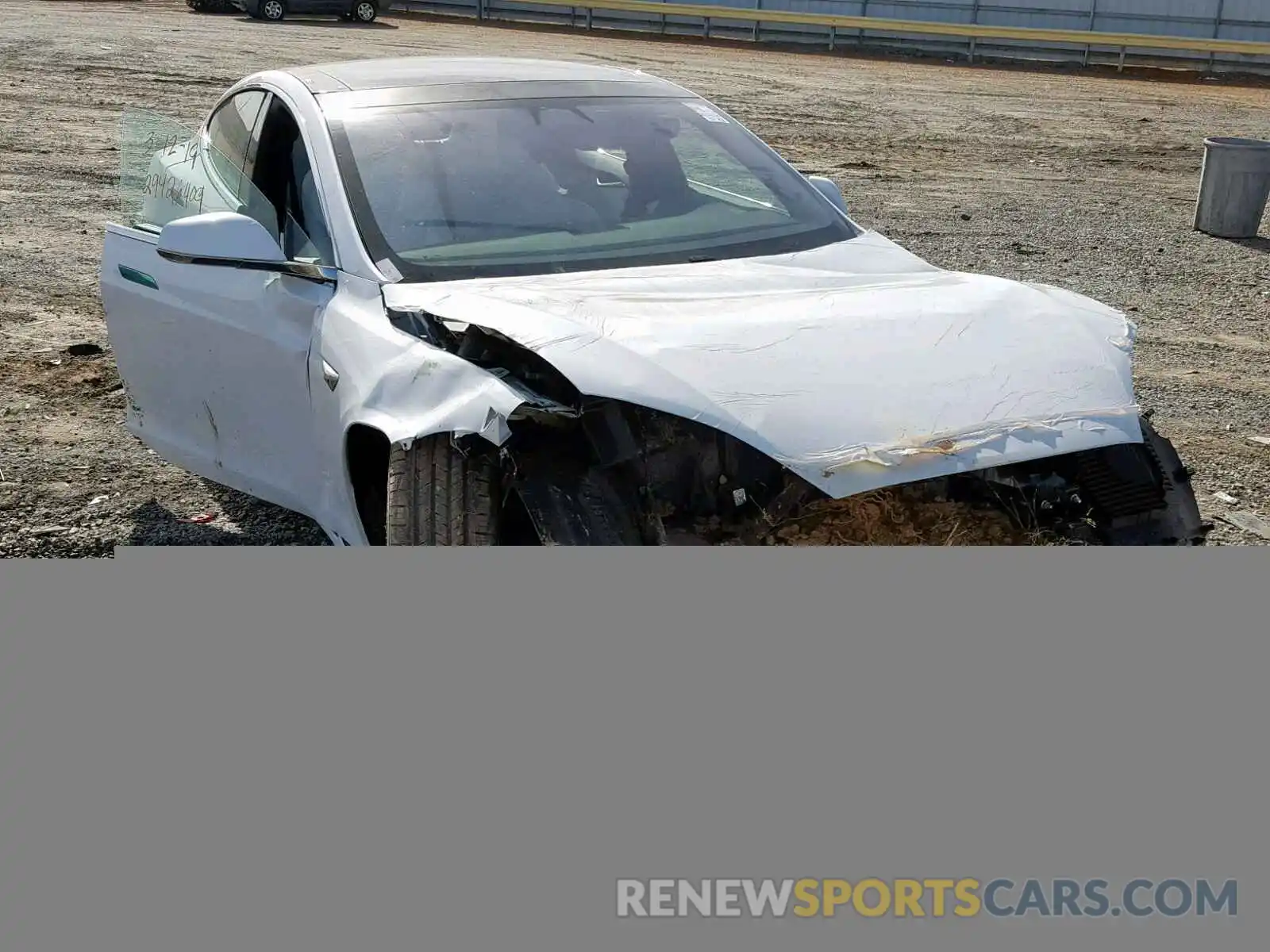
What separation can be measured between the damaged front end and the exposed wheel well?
1.23 ft

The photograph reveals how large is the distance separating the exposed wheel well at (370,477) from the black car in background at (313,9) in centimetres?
2979

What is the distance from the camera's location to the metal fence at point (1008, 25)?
27.7 metres

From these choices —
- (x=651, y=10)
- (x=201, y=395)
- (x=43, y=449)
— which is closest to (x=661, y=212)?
(x=201, y=395)

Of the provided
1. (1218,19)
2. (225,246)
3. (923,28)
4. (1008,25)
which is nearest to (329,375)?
(225,246)

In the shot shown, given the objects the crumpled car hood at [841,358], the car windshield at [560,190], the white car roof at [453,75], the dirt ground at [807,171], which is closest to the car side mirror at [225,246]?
the car windshield at [560,190]

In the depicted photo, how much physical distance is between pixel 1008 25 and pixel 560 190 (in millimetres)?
27925

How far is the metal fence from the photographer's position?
27.7 m

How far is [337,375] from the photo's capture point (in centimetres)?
354

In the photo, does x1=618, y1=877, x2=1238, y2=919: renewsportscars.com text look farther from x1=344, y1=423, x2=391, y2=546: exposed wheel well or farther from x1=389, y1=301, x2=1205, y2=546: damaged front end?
x1=344, y1=423, x2=391, y2=546: exposed wheel well

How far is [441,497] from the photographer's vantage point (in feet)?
10.3

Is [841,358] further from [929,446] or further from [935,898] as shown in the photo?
[935,898]

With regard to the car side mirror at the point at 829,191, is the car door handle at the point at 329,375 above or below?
below

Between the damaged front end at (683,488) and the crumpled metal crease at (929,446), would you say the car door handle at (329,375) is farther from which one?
the crumpled metal crease at (929,446)

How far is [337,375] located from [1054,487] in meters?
1.82
